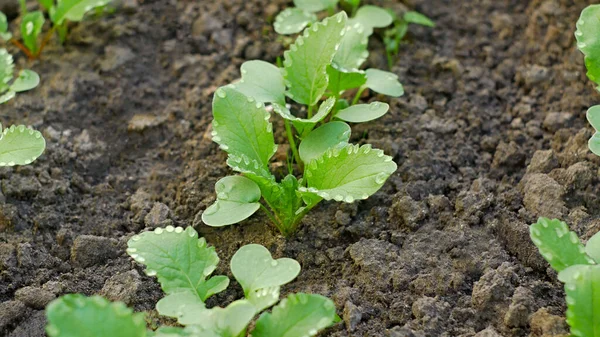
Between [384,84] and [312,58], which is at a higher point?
[312,58]

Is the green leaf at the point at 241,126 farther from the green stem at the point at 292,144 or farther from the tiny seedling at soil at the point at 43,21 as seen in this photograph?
the tiny seedling at soil at the point at 43,21

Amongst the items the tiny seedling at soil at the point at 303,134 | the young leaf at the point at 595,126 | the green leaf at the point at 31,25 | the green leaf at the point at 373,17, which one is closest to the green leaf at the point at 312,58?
the tiny seedling at soil at the point at 303,134

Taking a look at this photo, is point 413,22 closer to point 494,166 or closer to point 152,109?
point 494,166

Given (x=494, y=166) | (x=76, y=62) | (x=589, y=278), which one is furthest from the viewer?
(x=76, y=62)

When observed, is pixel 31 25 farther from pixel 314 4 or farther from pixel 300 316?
pixel 300 316

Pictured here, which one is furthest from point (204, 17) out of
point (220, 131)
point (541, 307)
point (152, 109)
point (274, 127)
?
point (541, 307)

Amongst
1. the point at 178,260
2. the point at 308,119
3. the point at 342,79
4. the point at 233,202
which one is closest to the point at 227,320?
the point at 178,260

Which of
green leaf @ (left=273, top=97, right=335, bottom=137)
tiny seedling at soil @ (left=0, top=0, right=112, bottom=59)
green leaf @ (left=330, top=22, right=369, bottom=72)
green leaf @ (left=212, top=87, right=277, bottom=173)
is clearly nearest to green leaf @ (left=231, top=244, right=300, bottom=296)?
green leaf @ (left=212, top=87, right=277, bottom=173)
